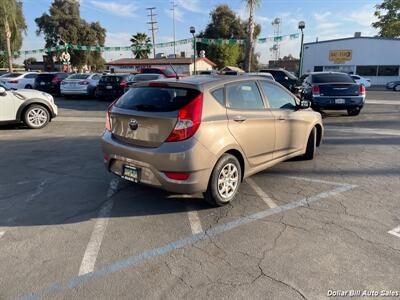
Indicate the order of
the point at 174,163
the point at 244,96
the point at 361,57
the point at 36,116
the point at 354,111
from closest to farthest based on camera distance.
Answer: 1. the point at 174,163
2. the point at 244,96
3. the point at 36,116
4. the point at 354,111
5. the point at 361,57

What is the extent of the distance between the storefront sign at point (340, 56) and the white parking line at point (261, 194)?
41.0 m

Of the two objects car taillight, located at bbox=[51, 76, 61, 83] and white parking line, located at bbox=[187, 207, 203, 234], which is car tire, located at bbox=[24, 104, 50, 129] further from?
car taillight, located at bbox=[51, 76, 61, 83]

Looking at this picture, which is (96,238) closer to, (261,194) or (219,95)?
(219,95)

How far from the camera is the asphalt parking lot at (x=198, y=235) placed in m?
2.78

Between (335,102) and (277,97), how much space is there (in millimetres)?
7012

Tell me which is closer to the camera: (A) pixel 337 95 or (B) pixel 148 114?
(B) pixel 148 114

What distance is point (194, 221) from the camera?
390cm

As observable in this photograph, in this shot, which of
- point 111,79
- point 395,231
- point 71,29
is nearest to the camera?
point 395,231

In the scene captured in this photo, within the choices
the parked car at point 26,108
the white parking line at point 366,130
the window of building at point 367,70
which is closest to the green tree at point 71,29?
the window of building at point 367,70

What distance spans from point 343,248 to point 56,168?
4.76m

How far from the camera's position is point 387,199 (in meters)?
4.50

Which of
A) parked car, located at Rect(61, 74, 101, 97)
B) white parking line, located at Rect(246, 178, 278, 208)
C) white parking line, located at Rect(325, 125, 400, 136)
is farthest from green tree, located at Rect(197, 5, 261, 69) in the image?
white parking line, located at Rect(246, 178, 278, 208)

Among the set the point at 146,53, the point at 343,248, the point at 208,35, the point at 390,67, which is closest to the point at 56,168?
the point at 343,248

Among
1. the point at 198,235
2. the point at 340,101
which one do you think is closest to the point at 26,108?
the point at 198,235
